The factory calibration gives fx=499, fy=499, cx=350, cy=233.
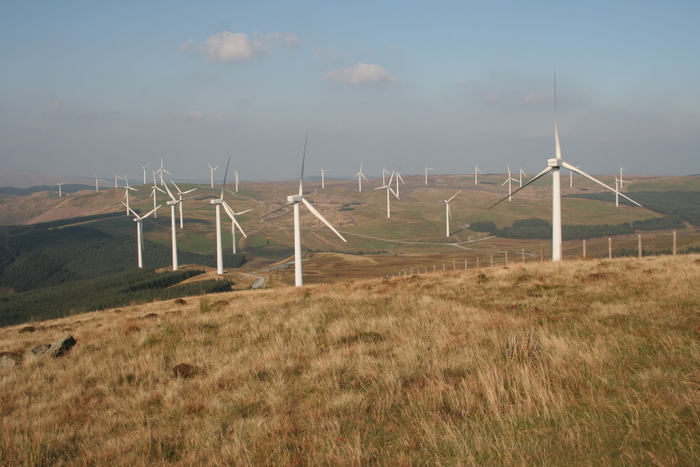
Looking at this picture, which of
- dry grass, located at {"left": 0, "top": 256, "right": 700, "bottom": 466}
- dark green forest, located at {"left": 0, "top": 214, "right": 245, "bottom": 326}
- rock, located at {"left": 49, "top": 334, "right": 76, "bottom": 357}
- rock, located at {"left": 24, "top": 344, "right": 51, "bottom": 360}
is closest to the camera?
dry grass, located at {"left": 0, "top": 256, "right": 700, "bottom": 466}

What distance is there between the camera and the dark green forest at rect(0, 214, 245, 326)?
88.3 m

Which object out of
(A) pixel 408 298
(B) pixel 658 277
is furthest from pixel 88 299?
(B) pixel 658 277

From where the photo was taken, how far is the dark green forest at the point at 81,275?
8829 cm

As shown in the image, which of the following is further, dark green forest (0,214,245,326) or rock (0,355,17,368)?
dark green forest (0,214,245,326)

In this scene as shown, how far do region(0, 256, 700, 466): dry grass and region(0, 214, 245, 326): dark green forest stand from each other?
2809 inches

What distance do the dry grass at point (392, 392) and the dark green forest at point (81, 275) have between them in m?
71.4


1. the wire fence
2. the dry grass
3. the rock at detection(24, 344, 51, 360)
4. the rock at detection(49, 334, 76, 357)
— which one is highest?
the dry grass

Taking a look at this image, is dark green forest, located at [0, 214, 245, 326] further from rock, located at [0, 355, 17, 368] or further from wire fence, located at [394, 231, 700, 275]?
rock, located at [0, 355, 17, 368]

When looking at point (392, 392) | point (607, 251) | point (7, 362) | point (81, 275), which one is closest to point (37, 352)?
point (7, 362)

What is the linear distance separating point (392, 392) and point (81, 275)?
176 metres

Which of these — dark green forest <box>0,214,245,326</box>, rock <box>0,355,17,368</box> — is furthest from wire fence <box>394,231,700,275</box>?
dark green forest <box>0,214,245,326</box>

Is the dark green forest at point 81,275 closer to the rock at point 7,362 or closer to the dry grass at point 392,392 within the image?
the rock at point 7,362

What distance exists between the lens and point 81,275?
526 ft

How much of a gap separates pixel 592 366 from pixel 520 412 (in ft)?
6.54
